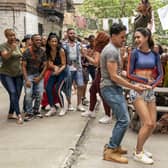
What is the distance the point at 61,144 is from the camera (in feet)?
22.1

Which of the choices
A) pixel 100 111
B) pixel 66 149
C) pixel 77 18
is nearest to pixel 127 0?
pixel 77 18

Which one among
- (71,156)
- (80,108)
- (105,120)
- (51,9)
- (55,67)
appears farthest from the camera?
(51,9)

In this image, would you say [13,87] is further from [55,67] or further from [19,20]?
[19,20]

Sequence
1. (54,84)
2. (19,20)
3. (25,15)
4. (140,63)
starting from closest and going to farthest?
(140,63) → (54,84) → (19,20) → (25,15)

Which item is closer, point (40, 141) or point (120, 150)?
point (120, 150)

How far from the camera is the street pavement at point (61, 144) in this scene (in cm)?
590

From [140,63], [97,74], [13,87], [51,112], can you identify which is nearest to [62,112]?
[51,112]

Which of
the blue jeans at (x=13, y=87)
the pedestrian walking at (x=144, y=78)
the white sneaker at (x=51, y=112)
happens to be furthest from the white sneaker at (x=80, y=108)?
the pedestrian walking at (x=144, y=78)

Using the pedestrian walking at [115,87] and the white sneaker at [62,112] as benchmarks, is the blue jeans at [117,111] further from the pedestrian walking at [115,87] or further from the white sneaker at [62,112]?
the white sneaker at [62,112]

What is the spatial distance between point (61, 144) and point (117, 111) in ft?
4.09

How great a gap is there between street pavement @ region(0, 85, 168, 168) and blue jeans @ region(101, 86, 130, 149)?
1.17ft

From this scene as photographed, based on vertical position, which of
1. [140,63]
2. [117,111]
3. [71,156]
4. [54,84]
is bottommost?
[71,156]

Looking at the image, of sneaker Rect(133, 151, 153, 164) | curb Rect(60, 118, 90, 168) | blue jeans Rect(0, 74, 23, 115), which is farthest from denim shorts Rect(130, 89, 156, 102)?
blue jeans Rect(0, 74, 23, 115)

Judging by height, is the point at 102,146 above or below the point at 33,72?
below
